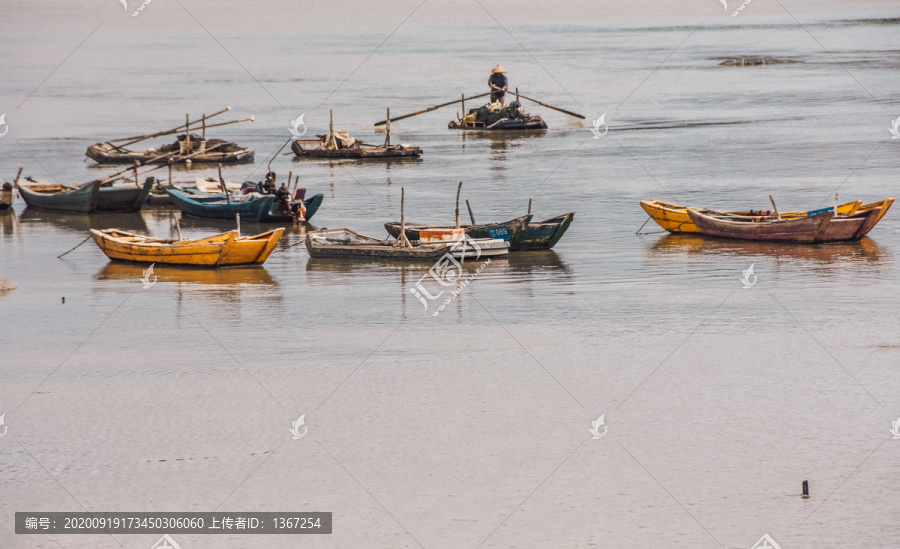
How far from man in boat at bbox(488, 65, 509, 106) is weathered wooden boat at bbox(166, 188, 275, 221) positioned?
2741 centimetres

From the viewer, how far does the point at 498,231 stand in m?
30.7

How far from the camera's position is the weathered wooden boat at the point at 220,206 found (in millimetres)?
36344

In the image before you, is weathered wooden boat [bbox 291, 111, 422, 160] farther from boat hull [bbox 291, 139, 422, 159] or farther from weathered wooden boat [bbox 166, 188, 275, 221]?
weathered wooden boat [bbox 166, 188, 275, 221]

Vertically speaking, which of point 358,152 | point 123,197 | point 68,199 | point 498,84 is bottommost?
point 68,199

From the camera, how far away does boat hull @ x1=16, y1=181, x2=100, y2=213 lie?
39.4 meters

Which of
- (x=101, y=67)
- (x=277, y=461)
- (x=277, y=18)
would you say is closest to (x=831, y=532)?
(x=277, y=461)

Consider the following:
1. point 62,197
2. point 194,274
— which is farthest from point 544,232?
point 62,197

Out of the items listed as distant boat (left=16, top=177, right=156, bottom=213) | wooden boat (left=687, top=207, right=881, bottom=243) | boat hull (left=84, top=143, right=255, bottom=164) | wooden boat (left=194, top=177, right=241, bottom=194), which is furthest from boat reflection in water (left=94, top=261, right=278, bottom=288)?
boat hull (left=84, top=143, right=255, bottom=164)

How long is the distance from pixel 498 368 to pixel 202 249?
1143 cm

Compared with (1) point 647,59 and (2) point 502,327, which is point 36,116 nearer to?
(1) point 647,59

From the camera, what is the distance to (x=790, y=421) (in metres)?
17.9

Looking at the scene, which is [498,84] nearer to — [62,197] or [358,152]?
[358,152]

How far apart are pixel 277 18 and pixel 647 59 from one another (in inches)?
3586

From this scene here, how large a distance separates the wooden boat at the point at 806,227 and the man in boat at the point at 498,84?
3175 centimetres
